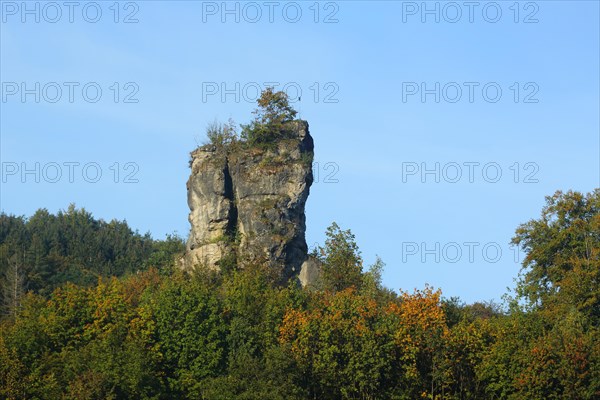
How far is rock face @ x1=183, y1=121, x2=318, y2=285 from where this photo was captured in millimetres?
81812

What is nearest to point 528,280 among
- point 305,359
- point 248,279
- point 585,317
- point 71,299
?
Result: point 585,317

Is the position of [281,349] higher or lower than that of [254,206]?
lower

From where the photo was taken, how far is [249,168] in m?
84.6

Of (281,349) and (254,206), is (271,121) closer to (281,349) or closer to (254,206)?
(254,206)

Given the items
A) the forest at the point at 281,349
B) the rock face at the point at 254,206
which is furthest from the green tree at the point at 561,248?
the rock face at the point at 254,206

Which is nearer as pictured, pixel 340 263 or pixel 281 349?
pixel 281 349

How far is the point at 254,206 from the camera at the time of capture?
83188mm

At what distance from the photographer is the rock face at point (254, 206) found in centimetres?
8181

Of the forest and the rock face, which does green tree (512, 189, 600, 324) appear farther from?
the rock face

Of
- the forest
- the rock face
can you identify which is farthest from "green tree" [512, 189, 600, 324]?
the rock face

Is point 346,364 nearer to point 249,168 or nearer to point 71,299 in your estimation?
point 71,299

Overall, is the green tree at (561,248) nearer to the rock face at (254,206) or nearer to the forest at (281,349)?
the forest at (281,349)

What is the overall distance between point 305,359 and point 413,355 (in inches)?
226

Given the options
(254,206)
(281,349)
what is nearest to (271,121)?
(254,206)
